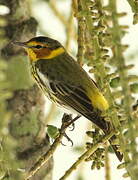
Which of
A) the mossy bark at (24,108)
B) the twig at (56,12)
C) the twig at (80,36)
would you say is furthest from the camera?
the twig at (56,12)

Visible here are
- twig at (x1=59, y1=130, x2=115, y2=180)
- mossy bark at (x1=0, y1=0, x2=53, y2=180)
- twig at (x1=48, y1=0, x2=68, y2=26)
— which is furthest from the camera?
twig at (x1=48, y1=0, x2=68, y2=26)

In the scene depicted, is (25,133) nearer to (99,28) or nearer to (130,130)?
(99,28)

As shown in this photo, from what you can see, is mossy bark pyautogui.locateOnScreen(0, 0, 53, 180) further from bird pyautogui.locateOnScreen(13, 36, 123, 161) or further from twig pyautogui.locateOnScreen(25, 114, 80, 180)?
bird pyautogui.locateOnScreen(13, 36, 123, 161)

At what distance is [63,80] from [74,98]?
0.12 meters

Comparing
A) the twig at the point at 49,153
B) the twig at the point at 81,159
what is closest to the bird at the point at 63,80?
the twig at the point at 49,153

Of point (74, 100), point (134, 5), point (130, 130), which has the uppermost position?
point (134, 5)

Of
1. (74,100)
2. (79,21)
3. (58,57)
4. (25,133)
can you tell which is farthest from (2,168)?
(58,57)

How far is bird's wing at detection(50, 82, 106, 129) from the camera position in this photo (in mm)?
2004

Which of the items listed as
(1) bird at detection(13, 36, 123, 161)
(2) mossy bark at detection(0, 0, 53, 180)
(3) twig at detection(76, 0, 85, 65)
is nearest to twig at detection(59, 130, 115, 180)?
(3) twig at detection(76, 0, 85, 65)

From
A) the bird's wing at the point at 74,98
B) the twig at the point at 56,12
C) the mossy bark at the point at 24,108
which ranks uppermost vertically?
the twig at the point at 56,12

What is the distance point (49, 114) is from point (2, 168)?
1096mm

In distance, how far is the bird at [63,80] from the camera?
1983mm

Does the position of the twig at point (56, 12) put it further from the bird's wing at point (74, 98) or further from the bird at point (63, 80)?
the bird's wing at point (74, 98)

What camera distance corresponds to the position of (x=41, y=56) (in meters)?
2.55
